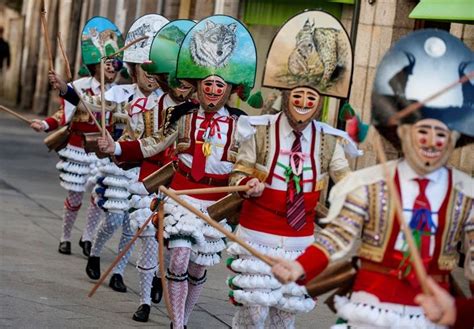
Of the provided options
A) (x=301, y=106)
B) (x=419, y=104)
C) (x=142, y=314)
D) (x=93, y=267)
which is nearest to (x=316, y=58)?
(x=301, y=106)

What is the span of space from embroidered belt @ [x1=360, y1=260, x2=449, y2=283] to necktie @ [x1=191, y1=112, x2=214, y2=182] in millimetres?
3162

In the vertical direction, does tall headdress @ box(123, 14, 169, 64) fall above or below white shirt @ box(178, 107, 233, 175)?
above

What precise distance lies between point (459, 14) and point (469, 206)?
25.8 ft

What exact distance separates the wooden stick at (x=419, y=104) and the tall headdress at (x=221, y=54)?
3.42 metres

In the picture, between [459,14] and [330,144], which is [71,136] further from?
[330,144]

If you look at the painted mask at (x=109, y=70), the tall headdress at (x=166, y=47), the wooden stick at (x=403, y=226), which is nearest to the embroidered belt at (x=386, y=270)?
the wooden stick at (x=403, y=226)

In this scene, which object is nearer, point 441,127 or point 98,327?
point 441,127

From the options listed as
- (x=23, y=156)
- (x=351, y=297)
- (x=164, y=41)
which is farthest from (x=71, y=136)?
(x=23, y=156)

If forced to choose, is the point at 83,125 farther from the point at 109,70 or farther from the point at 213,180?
the point at 213,180

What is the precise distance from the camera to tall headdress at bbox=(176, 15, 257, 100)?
9680 millimetres

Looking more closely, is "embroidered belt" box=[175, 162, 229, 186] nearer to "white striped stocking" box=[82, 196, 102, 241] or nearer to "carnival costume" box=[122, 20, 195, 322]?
"carnival costume" box=[122, 20, 195, 322]

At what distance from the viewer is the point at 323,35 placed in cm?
863

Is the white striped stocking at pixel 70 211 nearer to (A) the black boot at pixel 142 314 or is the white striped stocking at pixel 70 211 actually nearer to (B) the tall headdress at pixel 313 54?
(A) the black boot at pixel 142 314

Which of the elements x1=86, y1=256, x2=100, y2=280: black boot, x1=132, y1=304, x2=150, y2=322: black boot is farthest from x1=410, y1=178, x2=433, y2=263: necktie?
x1=86, y1=256, x2=100, y2=280: black boot
